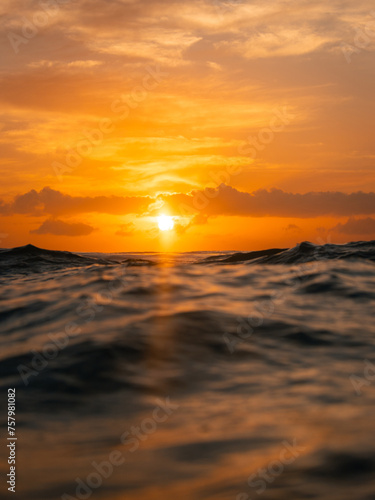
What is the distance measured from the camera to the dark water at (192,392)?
391 cm

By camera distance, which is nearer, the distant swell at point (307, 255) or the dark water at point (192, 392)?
the dark water at point (192, 392)

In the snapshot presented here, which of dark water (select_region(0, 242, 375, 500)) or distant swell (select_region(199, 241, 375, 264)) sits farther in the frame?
distant swell (select_region(199, 241, 375, 264))

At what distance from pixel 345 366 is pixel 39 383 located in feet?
12.6

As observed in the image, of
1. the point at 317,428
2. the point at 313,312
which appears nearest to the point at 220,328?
the point at 313,312

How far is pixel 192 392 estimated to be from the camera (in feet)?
19.0

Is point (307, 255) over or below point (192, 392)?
over

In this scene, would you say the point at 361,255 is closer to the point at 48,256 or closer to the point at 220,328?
the point at 220,328

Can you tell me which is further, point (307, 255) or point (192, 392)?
point (307, 255)

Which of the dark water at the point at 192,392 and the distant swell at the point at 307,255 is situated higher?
the distant swell at the point at 307,255

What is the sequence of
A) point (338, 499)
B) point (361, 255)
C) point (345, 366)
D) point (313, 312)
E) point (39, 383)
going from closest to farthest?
1. point (338, 499)
2. point (39, 383)
3. point (345, 366)
4. point (313, 312)
5. point (361, 255)

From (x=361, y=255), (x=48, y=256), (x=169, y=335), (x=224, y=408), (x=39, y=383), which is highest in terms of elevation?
(x=48, y=256)

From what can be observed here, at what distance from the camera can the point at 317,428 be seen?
15.4 feet

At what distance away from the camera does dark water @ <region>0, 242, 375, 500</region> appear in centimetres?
391

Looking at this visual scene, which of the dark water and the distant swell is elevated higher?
the distant swell
